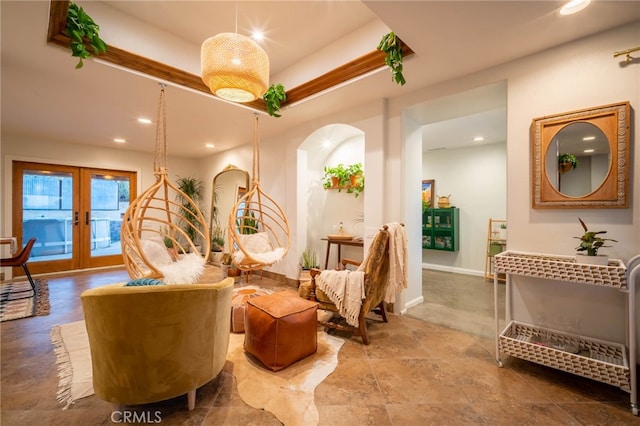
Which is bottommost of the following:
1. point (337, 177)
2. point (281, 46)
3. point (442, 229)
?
point (442, 229)

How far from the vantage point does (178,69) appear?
108 inches

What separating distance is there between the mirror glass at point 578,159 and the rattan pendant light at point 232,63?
2468mm

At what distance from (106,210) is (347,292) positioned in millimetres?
5978

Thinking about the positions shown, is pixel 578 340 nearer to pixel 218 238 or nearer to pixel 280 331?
pixel 280 331

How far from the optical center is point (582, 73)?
79.0 inches

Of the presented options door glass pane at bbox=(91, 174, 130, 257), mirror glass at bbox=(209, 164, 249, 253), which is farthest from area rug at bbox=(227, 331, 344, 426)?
door glass pane at bbox=(91, 174, 130, 257)

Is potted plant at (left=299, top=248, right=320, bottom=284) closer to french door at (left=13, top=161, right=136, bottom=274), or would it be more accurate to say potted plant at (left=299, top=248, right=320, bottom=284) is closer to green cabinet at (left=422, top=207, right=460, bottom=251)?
green cabinet at (left=422, top=207, right=460, bottom=251)

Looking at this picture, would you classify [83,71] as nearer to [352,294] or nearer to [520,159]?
[352,294]

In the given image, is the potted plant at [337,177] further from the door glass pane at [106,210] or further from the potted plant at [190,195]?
the door glass pane at [106,210]

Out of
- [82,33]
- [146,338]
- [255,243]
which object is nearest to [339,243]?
[255,243]

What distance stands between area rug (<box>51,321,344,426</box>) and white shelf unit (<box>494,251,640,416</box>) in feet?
4.75

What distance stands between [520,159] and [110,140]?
660 cm

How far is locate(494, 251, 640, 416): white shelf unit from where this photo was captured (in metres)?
1.57

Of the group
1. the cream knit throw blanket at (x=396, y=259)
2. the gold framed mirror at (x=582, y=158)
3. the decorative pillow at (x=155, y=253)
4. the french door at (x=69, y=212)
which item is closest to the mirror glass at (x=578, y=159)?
the gold framed mirror at (x=582, y=158)
